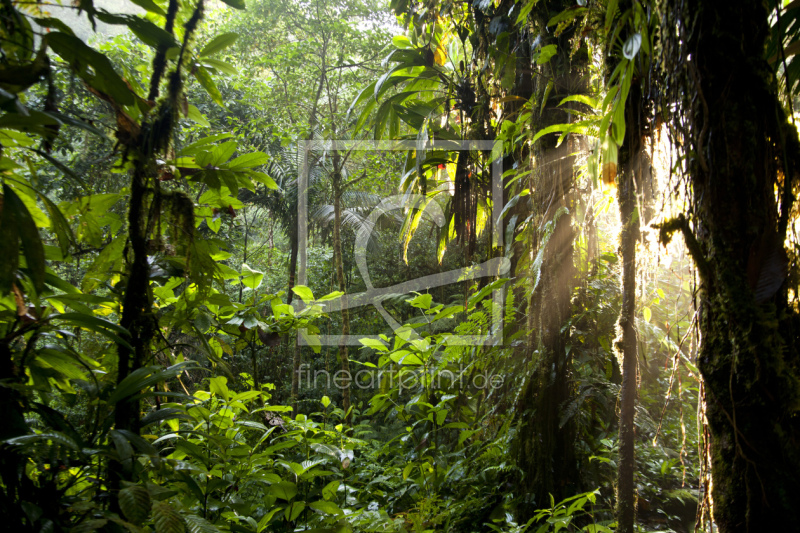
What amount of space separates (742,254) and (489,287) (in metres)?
1.16

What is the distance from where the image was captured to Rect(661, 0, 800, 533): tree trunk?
729 millimetres

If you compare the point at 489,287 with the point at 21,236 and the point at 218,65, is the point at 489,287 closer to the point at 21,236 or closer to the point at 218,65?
the point at 218,65

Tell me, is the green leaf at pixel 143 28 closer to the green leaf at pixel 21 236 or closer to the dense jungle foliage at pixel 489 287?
the dense jungle foliage at pixel 489 287

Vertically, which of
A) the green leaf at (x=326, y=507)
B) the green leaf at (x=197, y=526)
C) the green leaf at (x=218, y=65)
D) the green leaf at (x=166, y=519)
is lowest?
the green leaf at (x=326, y=507)

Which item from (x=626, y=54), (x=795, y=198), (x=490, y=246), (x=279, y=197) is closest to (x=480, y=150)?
(x=490, y=246)

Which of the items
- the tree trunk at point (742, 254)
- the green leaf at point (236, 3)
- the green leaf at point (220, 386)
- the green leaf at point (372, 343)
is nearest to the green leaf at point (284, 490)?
the green leaf at point (220, 386)

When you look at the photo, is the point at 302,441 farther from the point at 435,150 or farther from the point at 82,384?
the point at 435,150

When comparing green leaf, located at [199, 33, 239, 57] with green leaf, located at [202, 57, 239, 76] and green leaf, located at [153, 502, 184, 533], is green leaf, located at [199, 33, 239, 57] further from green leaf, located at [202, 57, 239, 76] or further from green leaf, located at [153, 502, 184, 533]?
green leaf, located at [153, 502, 184, 533]

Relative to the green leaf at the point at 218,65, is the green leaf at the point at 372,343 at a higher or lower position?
lower

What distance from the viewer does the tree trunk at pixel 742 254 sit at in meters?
0.73

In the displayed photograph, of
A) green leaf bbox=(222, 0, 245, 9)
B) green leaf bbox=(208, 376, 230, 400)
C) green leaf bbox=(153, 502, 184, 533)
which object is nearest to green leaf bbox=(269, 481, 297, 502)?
green leaf bbox=(208, 376, 230, 400)

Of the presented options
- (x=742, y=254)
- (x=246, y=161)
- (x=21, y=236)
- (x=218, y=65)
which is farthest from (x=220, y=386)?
(x=742, y=254)

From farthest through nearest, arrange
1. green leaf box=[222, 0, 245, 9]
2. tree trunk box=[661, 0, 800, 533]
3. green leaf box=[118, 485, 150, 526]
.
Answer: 1. green leaf box=[222, 0, 245, 9]
2. tree trunk box=[661, 0, 800, 533]
3. green leaf box=[118, 485, 150, 526]

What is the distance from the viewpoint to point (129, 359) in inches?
37.2
